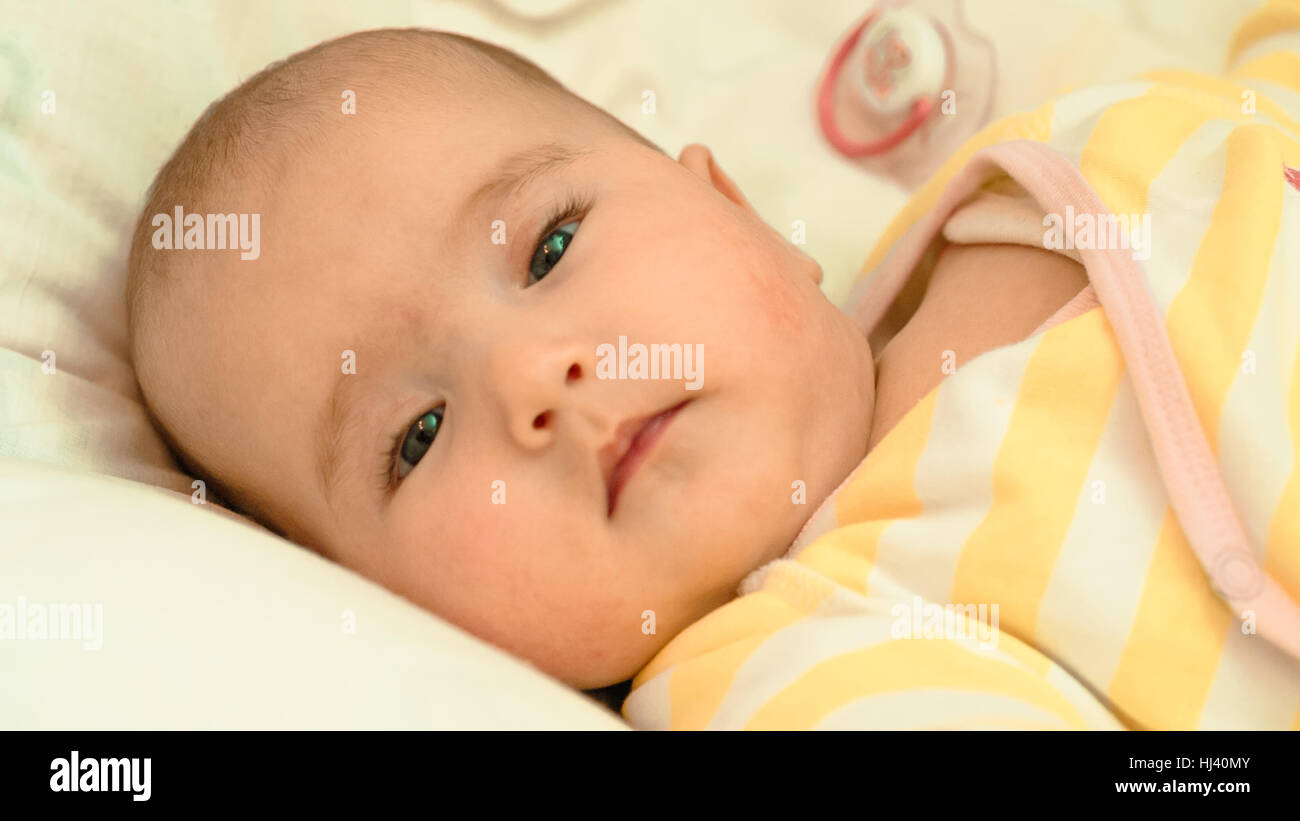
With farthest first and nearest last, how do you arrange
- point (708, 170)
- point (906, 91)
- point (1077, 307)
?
1. point (906, 91)
2. point (708, 170)
3. point (1077, 307)

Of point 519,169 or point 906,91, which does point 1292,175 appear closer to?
point 906,91

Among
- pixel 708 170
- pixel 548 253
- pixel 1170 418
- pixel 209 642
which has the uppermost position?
pixel 708 170

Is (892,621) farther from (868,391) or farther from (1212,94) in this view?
(1212,94)

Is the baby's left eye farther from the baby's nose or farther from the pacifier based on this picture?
the pacifier

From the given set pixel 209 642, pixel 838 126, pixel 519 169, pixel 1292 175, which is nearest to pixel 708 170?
pixel 519 169

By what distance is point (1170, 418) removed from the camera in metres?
0.93

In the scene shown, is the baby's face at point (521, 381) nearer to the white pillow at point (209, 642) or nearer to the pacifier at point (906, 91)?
the white pillow at point (209, 642)

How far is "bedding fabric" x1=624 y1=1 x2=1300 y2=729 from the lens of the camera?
87cm

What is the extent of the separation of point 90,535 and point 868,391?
77 cm

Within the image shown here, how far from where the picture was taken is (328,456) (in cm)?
110

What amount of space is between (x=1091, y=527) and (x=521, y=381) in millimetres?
515

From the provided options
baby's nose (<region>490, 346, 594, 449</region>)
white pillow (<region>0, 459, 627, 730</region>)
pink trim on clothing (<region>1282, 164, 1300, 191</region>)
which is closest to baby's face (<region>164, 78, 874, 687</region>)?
baby's nose (<region>490, 346, 594, 449</region>)

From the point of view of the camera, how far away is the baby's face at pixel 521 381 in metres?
0.99
